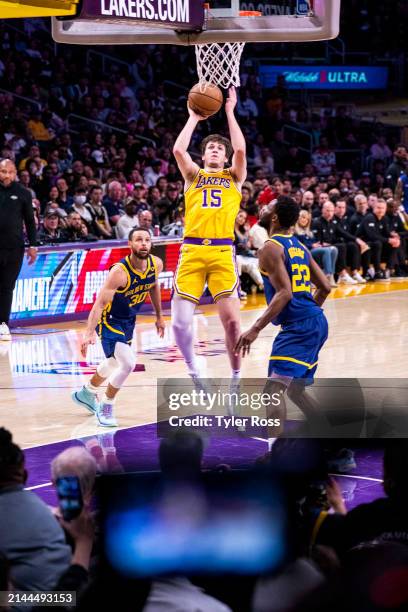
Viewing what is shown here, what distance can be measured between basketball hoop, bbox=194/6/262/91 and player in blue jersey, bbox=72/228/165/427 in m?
1.89

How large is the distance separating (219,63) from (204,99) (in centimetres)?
129

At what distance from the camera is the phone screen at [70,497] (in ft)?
11.9

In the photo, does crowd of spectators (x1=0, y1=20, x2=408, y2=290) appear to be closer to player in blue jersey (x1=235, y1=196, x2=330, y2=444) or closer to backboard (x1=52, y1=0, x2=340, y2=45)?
backboard (x1=52, y1=0, x2=340, y2=45)

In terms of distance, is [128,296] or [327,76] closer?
[128,296]

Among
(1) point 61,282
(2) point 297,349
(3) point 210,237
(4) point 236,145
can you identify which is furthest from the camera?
(1) point 61,282

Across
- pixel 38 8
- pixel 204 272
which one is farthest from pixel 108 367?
pixel 38 8

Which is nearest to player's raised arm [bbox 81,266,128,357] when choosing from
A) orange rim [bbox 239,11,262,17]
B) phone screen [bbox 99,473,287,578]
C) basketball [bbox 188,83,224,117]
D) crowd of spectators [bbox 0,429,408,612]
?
basketball [bbox 188,83,224,117]

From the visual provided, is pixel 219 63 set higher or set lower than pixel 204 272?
higher

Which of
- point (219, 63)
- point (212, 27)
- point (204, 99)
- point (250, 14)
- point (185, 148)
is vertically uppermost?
point (250, 14)

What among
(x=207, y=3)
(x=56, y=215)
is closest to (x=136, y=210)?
(x=56, y=215)

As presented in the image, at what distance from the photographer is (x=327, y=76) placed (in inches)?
1111

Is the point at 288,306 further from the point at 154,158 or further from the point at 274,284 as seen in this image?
the point at 154,158

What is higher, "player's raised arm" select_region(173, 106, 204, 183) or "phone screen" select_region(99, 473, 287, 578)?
"player's raised arm" select_region(173, 106, 204, 183)

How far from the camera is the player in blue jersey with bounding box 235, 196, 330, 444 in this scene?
6629mm
